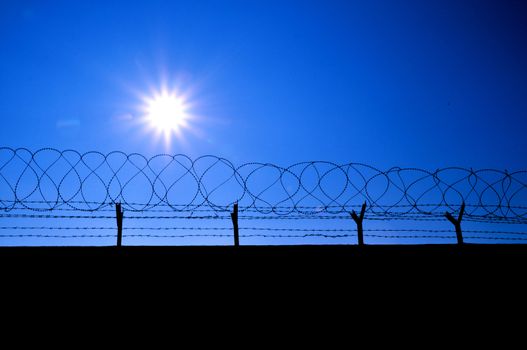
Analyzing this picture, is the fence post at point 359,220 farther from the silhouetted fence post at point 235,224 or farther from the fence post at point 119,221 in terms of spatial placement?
the fence post at point 119,221

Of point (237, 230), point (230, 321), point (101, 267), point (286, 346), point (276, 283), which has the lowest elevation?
point (286, 346)

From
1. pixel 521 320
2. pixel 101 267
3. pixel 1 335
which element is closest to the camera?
pixel 1 335

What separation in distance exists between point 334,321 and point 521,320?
157 cm

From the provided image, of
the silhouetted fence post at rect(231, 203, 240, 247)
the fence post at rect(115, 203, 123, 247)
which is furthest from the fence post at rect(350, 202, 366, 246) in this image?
the fence post at rect(115, 203, 123, 247)

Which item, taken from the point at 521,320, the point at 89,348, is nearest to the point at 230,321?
the point at 89,348

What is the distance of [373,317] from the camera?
9.09 ft

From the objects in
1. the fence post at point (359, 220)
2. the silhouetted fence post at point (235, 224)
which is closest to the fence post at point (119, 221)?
the silhouetted fence post at point (235, 224)

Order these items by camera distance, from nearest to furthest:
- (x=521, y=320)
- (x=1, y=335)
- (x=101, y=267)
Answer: (x=1, y=335) → (x=101, y=267) → (x=521, y=320)

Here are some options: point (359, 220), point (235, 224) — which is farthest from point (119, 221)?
point (359, 220)

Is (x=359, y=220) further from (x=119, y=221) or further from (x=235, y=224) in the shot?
(x=119, y=221)

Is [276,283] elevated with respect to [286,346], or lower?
elevated

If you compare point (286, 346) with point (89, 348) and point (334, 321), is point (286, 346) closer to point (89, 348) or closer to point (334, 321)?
point (334, 321)

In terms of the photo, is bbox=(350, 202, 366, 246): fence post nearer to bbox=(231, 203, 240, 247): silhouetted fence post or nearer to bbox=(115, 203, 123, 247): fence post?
bbox=(231, 203, 240, 247): silhouetted fence post

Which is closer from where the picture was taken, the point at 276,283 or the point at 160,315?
the point at 160,315
